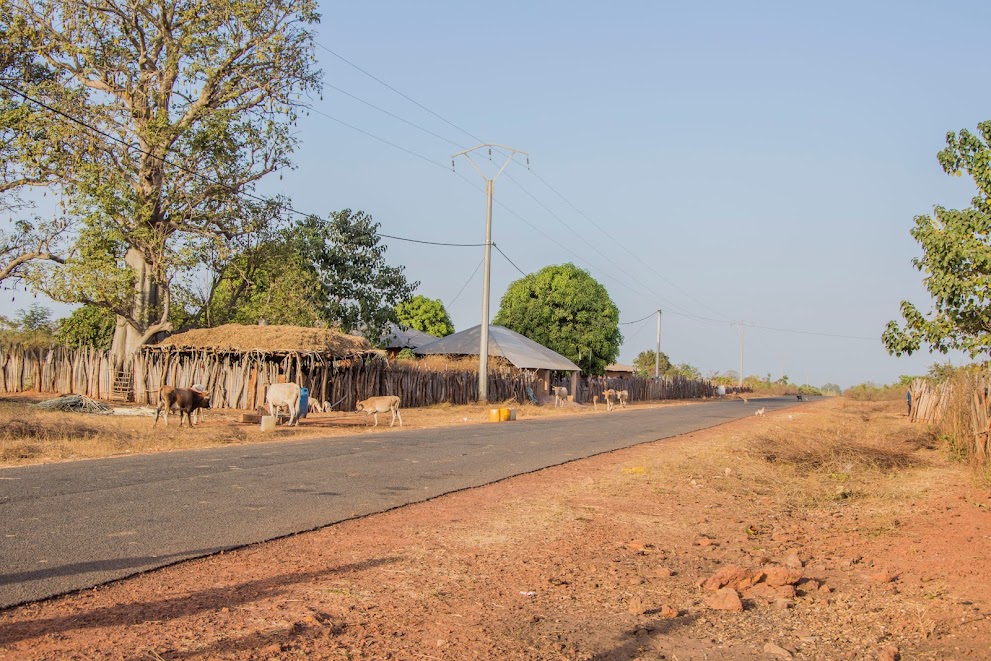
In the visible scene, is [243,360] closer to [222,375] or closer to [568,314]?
[222,375]

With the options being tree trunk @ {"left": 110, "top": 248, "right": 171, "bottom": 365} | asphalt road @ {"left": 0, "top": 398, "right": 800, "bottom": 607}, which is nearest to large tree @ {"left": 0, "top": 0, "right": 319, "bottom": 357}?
tree trunk @ {"left": 110, "top": 248, "right": 171, "bottom": 365}

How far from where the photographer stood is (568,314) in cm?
6291

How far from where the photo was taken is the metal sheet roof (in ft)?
156

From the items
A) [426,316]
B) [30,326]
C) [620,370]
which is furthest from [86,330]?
[620,370]

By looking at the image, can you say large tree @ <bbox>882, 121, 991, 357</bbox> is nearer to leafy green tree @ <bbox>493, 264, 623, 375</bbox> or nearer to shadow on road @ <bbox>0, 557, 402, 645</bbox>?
shadow on road @ <bbox>0, 557, 402, 645</bbox>

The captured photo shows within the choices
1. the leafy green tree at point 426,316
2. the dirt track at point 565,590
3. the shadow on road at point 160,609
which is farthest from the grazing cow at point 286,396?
the leafy green tree at point 426,316

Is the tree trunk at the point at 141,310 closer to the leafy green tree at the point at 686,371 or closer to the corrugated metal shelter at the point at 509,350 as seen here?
the corrugated metal shelter at the point at 509,350

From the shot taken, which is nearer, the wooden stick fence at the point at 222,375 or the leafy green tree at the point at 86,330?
the wooden stick fence at the point at 222,375

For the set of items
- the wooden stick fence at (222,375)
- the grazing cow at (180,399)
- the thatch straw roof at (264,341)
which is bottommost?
the grazing cow at (180,399)

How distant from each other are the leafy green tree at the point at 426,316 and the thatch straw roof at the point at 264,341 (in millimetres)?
43530

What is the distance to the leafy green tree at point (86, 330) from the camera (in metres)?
40.8

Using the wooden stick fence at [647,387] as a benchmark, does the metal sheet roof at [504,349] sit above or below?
above

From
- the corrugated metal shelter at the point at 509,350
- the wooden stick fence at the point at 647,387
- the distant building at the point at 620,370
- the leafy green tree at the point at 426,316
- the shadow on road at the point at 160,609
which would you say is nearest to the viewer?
the shadow on road at the point at 160,609

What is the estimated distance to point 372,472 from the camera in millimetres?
12586
